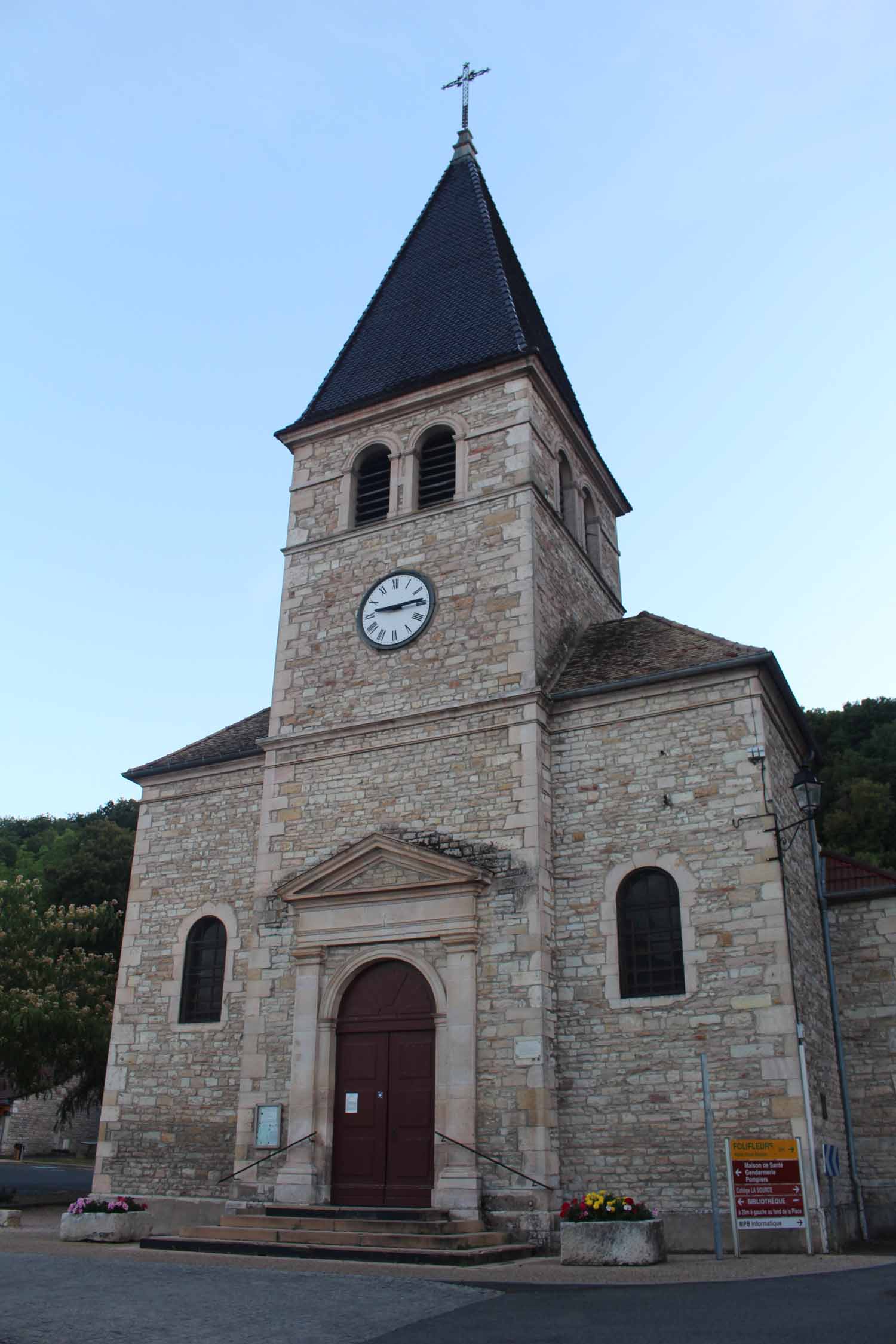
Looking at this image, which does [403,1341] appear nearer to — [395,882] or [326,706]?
[395,882]

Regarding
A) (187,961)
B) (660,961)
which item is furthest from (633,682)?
(187,961)

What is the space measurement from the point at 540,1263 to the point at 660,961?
3.52 m

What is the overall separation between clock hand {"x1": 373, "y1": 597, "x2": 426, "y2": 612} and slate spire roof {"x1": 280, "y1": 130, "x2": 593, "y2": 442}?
3720mm

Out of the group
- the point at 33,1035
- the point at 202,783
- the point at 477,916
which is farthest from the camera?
the point at 33,1035

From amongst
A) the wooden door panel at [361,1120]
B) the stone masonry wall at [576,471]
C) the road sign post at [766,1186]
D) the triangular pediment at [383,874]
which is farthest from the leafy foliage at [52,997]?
the road sign post at [766,1186]

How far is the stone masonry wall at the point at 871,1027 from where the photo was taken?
531 inches

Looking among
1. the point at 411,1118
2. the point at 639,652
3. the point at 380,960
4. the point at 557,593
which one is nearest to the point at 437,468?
the point at 557,593

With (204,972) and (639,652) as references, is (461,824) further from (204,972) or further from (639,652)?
(204,972)

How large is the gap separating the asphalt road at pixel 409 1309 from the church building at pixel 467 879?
3.38 m

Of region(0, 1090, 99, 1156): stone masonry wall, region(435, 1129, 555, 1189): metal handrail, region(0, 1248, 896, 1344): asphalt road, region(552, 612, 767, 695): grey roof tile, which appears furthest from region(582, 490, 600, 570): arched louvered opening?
region(0, 1090, 99, 1156): stone masonry wall

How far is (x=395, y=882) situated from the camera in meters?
13.4

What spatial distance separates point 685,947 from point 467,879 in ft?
8.62

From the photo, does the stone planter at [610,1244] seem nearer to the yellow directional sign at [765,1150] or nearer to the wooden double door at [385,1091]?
the yellow directional sign at [765,1150]

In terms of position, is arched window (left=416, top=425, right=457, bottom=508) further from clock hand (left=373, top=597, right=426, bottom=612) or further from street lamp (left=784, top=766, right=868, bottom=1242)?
street lamp (left=784, top=766, right=868, bottom=1242)
